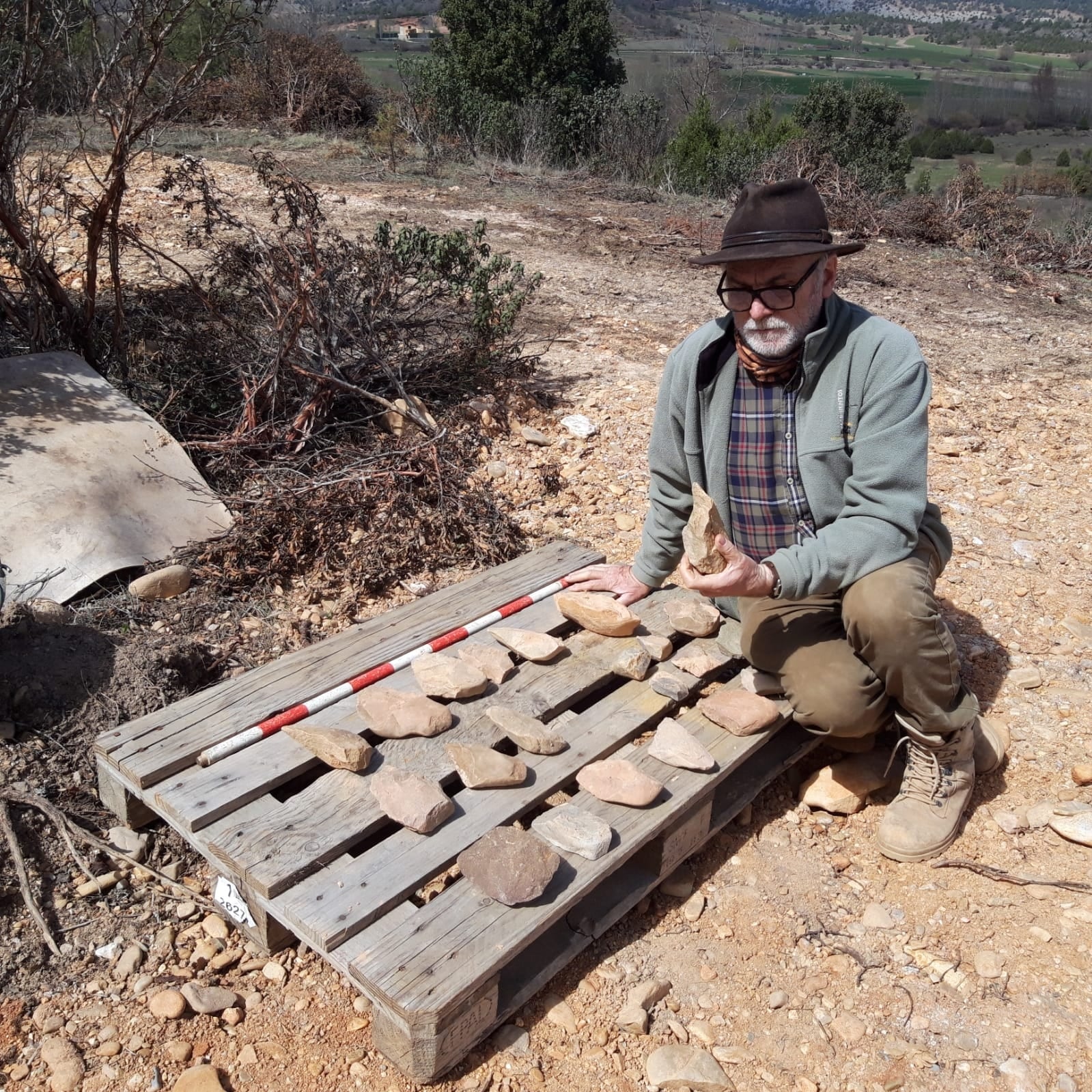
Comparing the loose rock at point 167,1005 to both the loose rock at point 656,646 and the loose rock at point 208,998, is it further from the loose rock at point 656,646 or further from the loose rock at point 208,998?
the loose rock at point 656,646

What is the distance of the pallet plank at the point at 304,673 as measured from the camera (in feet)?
8.44

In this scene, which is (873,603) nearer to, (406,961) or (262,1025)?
(406,961)

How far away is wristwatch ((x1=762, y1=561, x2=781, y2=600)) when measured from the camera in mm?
2561

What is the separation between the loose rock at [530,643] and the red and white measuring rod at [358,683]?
0.44 ft

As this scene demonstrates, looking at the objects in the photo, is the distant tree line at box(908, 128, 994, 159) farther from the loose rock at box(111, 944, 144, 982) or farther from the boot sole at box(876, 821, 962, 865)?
the loose rock at box(111, 944, 144, 982)

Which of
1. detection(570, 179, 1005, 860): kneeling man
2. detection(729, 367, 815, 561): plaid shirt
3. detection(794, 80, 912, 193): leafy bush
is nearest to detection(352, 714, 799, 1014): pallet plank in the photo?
detection(570, 179, 1005, 860): kneeling man

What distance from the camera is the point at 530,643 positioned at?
301 cm

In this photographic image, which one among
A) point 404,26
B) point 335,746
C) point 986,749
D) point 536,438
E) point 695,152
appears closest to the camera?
point 335,746

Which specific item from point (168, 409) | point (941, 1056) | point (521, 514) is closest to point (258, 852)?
point (941, 1056)

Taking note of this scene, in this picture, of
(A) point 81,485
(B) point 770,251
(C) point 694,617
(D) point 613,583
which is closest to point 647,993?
(C) point 694,617

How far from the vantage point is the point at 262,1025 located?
7.41 ft

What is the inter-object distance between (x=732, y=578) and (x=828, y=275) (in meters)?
0.84

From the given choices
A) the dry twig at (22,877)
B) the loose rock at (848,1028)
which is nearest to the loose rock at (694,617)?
the loose rock at (848,1028)

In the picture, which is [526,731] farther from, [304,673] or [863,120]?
[863,120]
